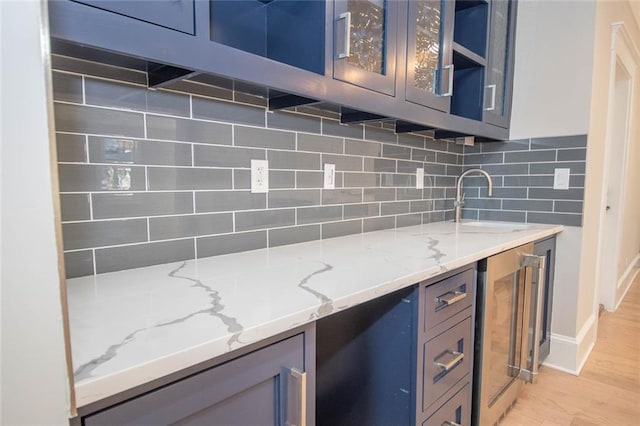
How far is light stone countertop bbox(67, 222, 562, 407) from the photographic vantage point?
0.50 metres

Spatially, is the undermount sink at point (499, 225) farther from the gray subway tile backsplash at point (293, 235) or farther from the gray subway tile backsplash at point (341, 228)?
the gray subway tile backsplash at point (293, 235)

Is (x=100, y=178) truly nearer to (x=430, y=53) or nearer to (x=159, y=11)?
(x=159, y=11)

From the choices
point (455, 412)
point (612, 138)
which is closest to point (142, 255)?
point (455, 412)

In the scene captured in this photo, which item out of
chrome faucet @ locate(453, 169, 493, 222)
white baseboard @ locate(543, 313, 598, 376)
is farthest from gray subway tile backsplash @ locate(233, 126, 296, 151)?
white baseboard @ locate(543, 313, 598, 376)

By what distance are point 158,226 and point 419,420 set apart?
0.97 metres

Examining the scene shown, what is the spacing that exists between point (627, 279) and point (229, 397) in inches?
194

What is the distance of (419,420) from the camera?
1.08 m

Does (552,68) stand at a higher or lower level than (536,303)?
higher

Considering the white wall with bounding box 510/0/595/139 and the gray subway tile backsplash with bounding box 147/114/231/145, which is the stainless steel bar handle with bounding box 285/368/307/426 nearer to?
the gray subway tile backsplash with bounding box 147/114/231/145

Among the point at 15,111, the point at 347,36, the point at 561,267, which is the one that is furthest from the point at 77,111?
the point at 561,267

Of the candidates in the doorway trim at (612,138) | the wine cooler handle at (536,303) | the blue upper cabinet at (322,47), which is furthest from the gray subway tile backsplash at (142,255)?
the doorway trim at (612,138)

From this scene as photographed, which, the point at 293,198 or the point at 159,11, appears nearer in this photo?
the point at 159,11

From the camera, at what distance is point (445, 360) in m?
1.19

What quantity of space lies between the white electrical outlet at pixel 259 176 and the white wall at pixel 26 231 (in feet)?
2.88
